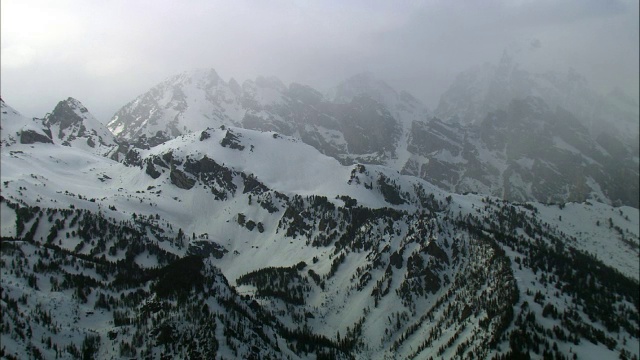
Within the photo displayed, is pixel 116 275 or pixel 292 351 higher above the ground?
pixel 116 275

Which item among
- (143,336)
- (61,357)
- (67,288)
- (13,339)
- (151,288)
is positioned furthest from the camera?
(151,288)

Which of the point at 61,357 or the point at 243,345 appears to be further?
the point at 243,345

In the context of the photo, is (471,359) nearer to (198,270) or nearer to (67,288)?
(198,270)

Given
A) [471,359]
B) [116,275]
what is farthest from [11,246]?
[471,359]

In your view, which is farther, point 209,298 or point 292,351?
point 292,351

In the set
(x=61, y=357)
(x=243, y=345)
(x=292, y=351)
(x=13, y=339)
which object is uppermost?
(x=13, y=339)

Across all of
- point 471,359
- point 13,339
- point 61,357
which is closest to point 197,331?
point 61,357

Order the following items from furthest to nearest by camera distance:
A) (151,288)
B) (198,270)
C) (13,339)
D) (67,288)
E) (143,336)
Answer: (198,270) → (151,288) → (67,288) → (143,336) → (13,339)

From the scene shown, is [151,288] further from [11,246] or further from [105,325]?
[11,246]

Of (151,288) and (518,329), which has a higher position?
(151,288)
